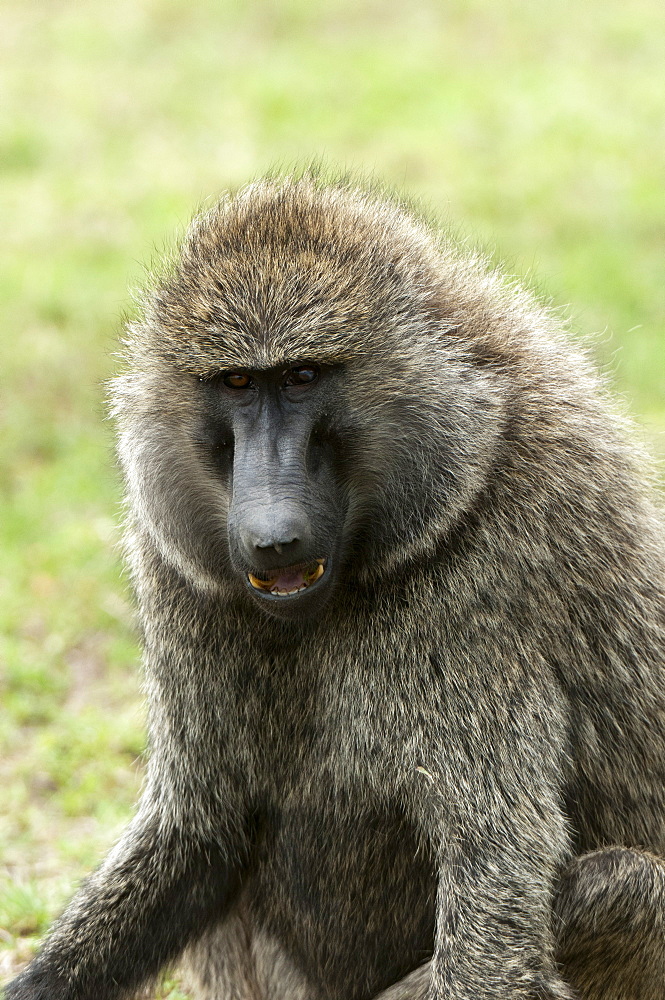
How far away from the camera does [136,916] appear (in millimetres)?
3648

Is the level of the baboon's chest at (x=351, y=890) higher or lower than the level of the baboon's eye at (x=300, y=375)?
lower

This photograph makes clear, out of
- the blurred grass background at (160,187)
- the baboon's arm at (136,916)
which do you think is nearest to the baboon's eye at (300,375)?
the baboon's arm at (136,916)

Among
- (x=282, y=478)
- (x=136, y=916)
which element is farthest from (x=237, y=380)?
(x=136, y=916)

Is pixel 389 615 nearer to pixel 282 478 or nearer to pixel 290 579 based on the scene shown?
pixel 290 579

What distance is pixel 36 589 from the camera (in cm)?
655

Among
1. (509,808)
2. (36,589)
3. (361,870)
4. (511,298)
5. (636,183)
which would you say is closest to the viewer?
(509,808)

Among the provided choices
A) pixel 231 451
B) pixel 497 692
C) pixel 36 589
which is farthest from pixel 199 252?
pixel 36 589

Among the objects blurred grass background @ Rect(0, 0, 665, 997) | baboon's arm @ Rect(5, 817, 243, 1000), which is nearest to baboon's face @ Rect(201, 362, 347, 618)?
baboon's arm @ Rect(5, 817, 243, 1000)

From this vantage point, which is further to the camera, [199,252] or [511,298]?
[511,298]

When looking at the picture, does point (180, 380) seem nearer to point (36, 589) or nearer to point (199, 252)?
point (199, 252)

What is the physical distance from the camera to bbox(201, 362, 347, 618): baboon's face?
2.92m

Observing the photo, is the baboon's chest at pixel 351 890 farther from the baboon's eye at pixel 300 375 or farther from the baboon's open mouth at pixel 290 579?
the baboon's eye at pixel 300 375

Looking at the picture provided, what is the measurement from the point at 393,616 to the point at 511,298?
0.94 m

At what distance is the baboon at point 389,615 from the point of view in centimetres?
309
